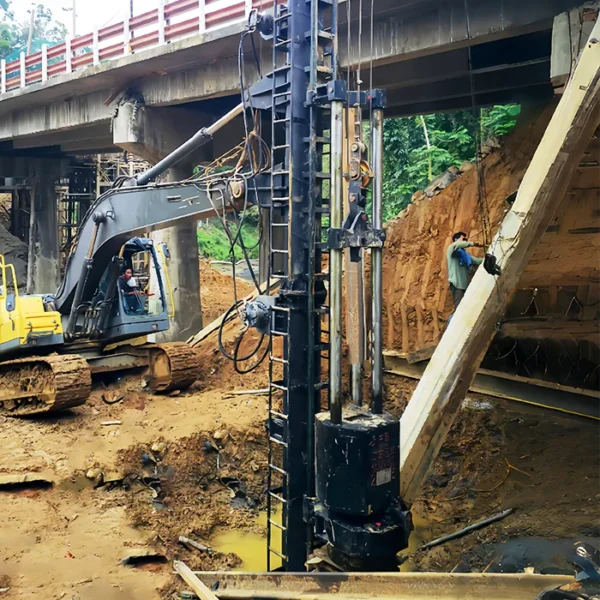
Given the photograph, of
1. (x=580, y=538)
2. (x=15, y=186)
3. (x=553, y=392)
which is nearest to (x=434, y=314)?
(x=553, y=392)

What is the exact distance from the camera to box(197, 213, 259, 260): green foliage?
1187 inches

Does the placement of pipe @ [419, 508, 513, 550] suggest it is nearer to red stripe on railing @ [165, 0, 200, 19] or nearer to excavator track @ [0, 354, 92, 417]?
excavator track @ [0, 354, 92, 417]

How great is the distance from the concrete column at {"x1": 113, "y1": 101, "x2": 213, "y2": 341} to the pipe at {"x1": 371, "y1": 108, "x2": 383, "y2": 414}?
9.89 m

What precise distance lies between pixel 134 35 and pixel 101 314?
613cm

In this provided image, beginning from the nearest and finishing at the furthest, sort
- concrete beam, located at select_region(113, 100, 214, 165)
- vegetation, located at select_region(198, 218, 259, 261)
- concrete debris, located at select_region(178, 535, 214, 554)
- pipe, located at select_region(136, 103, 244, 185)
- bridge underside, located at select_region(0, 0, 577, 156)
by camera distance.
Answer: concrete debris, located at select_region(178, 535, 214, 554) < pipe, located at select_region(136, 103, 244, 185) < bridge underside, located at select_region(0, 0, 577, 156) < concrete beam, located at select_region(113, 100, 214, 165) < vegetation, located at select_region(198, 218, 259, 261)

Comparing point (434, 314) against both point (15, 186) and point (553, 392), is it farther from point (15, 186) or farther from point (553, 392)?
point (15, 186)

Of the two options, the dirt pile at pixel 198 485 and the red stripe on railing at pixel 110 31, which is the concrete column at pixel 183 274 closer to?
the red stripe on railing at pixel 110 31

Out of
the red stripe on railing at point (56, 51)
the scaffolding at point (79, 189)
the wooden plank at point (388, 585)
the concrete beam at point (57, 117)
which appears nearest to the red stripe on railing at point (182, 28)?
the concrete beam at point (57, 117)

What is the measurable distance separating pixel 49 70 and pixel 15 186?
1015cm

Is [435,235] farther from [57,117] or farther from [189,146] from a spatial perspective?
[57,117]

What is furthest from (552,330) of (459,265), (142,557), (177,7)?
(177,7)

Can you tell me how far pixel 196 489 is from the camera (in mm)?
8047

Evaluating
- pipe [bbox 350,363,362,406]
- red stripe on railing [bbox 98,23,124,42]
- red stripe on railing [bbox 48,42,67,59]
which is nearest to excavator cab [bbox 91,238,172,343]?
red stripe on railing [bbox 98,23,124,42]

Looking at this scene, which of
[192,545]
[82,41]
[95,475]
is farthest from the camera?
[82,41]
